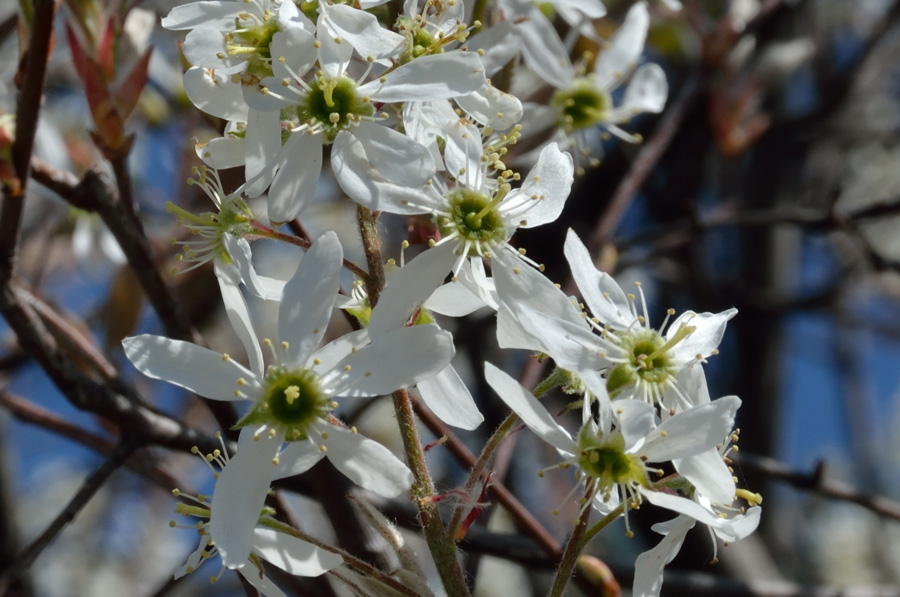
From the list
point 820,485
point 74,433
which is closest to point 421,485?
point 74,433

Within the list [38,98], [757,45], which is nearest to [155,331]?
[38,98]

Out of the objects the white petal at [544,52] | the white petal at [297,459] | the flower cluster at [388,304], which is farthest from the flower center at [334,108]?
the white petal at [544,52]

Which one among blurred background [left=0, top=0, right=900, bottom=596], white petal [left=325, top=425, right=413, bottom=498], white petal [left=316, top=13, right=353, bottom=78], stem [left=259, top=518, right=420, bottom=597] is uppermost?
white petal [left=316, top=13, right=353, bottom=78]

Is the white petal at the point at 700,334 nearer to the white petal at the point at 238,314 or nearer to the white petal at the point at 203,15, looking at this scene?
the white petal at the point at 238,314

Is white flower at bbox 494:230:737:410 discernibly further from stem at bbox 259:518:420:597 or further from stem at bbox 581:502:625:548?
stem at bbox 259:518:420:597

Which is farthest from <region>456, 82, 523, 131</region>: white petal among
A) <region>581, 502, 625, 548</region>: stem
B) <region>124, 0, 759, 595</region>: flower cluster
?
<region>581, 502, 625, 548</region>: stem

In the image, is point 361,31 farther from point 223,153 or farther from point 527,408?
point 527,408
